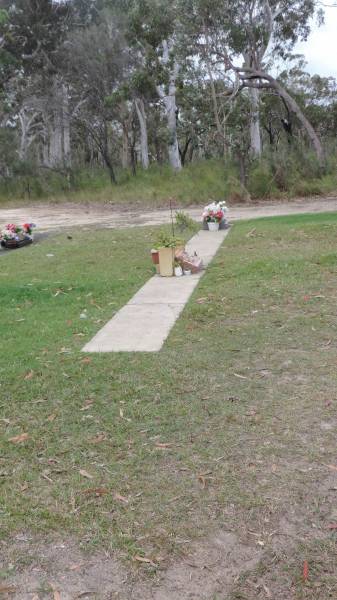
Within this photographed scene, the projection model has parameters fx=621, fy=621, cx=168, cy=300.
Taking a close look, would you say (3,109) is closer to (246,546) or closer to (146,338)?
(146,338)

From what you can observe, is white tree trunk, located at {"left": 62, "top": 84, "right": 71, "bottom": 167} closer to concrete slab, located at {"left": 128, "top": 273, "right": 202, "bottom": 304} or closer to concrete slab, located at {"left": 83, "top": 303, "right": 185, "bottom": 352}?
concrete slab, located at {"left": 128, "top": 273, "right": 202, "bottom": 304}

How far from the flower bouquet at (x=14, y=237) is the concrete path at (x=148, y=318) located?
5.18 meters

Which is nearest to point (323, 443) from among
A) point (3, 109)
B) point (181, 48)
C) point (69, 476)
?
point (69, 476)

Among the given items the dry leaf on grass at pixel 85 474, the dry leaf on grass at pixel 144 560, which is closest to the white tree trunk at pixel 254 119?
the dry leaf on grass at pixel 85 474

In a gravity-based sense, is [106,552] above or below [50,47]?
below

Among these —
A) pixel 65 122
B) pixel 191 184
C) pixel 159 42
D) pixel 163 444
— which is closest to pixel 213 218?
pixel 191 184

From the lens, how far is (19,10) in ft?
101

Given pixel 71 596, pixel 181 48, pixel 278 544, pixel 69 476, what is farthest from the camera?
pixel 181 48

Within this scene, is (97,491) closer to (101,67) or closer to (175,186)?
(175,186)

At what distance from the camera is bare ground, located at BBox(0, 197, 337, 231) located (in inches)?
628

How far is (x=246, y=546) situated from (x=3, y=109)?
35701 millimetres

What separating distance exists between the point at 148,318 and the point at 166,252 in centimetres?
210

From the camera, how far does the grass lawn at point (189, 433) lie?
2.69 metres

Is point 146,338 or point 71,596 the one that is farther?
point 146,338
